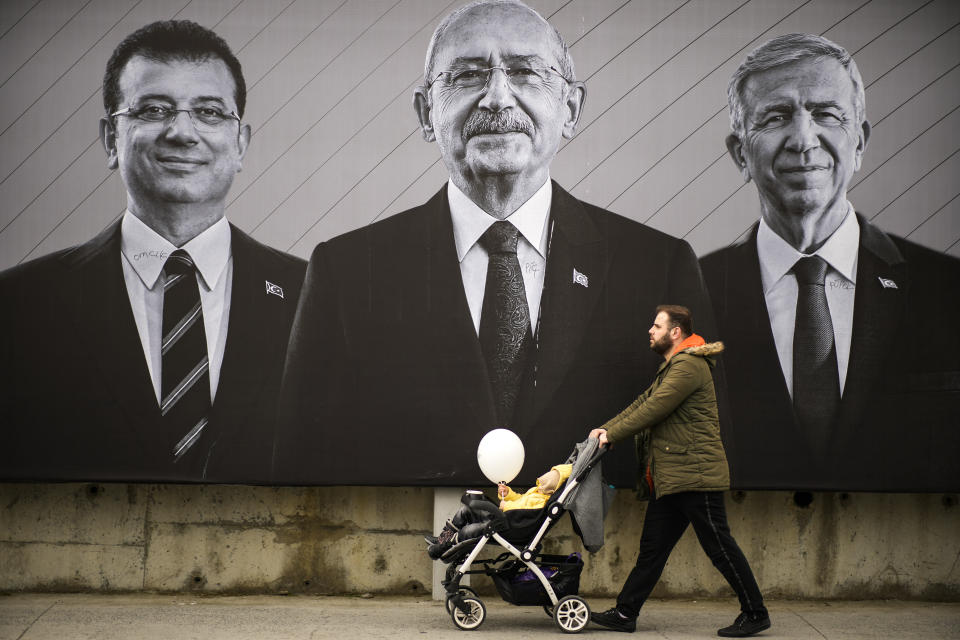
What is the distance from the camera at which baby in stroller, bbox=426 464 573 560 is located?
5621 mm

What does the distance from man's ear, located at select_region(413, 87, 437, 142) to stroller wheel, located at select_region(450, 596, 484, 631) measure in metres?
2.91

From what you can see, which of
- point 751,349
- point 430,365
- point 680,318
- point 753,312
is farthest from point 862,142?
point 430,365

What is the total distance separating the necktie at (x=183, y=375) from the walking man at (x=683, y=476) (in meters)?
2.50

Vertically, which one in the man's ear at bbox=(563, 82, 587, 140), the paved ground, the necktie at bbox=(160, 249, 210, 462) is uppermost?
the man's ear at bbox=(563, 82, 587, 140)

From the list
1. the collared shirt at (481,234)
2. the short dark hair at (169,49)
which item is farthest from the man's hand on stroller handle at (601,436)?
the short dark hair at (169,49)

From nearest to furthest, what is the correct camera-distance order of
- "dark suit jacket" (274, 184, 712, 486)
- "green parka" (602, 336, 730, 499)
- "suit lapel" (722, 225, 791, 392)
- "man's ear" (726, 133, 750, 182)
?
"green parka" (602, 336, 730, 499) < "dark suit jacket" (274, 184, 712, 486) < "suit lapel" (722, 225, 791, 392) < "man's ear" (726, 133, 750, 182)

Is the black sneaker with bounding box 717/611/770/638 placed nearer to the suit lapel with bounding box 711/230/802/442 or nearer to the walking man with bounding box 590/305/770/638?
the walking man with bounding box 590/305/770/638

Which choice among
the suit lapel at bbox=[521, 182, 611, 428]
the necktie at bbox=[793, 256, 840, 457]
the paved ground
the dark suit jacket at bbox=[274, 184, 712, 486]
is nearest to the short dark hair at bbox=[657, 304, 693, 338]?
the dark suit jacket at bbox=[274, 184, 712, 486]

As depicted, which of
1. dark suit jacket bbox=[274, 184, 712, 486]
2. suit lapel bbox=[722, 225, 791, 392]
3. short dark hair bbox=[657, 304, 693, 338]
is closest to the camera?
short dark hair bbox=[657, 304, 693, 338]

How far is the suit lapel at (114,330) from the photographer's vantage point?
6.32 meters

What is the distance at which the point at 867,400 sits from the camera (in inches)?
252

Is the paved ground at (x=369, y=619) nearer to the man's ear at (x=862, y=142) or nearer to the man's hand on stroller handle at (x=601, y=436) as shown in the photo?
the man's hand on stroller handle at (x=601, y=436)

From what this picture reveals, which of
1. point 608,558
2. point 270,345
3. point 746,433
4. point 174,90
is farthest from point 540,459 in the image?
point 174,90

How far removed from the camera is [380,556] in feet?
21.6
